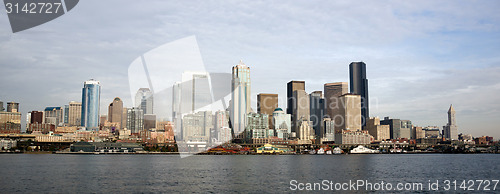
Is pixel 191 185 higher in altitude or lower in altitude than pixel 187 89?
lower

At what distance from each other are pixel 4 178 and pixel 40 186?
1441 cm

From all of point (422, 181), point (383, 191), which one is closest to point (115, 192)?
point (383, 191)

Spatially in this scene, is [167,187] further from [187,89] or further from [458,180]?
[458,180]

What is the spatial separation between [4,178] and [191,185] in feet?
104

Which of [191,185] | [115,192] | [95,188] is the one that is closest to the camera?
[115,192]

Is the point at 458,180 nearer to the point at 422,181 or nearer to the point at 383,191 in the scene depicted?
the point at 422,181

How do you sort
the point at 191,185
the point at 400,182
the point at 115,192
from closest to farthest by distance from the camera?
the point at 115,192, the point at 191,185, the point at 400,182

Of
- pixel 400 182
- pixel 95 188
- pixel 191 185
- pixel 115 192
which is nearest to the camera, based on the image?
pixel 115 192

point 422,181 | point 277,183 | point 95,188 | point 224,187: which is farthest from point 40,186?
point 422,181

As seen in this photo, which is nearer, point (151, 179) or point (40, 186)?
point (40, 186)

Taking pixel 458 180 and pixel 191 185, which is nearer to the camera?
pixel 191 185

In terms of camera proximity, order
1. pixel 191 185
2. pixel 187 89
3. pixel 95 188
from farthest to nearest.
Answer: pixel 187 89
pixel 191 185
pixel 95 188

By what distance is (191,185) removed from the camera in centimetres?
6006

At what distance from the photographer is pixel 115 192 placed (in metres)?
52.0
